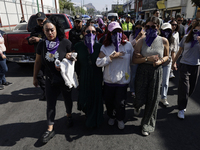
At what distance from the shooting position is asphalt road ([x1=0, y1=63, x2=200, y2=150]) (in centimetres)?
253

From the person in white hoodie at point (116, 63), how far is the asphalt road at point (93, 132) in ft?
1.54

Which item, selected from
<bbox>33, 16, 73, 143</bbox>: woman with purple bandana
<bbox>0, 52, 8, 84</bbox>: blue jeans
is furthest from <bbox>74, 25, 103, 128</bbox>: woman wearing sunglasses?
<bbox>0, 52, 8, 84</bbox>: blue jeans

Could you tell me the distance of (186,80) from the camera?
3188mm

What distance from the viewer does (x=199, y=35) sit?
114 inches

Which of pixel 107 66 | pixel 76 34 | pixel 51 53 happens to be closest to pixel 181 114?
pixel 107 66

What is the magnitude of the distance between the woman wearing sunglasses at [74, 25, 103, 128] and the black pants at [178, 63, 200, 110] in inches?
68.4

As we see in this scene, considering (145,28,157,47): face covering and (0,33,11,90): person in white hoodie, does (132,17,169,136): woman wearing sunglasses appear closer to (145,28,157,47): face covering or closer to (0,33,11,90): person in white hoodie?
(145,28,157,47): face covering

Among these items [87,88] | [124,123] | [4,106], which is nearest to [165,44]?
[87,88]

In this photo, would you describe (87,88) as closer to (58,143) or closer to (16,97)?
(58,143)

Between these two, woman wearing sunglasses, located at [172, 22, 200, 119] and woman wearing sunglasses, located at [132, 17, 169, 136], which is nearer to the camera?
woman wearing sunglasses, located at [132, 17, 169, 136]

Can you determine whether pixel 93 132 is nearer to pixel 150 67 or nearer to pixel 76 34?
pixel 150 67

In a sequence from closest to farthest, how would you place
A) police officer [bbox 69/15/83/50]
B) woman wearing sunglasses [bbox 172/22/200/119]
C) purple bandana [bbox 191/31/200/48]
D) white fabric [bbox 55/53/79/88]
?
white fabric [bbox 55/53/79/88] < purple bandana [bbox 191/31/200/48] < woman wearing sunglasses [bbox 172/22/200/119] < police officer [bbox 69/15/83/50]

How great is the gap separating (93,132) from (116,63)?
1321 millimetres

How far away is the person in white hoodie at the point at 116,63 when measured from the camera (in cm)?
242
